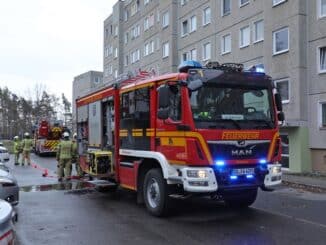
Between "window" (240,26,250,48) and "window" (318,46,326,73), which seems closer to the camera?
"window" (318,46,326,73)

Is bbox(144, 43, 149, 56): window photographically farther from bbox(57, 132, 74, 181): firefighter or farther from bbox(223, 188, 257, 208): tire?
bbox(223, 188, 257, 208): tire

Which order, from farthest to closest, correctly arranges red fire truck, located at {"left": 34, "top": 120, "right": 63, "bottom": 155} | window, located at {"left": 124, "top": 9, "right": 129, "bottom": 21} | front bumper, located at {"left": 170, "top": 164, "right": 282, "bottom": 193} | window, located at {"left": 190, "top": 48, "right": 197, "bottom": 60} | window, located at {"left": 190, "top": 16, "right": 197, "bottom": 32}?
1. window, located at {"left": 124, "top": 9, "right": 129, "bottom": 21}
2. red fire truck, located at {"left": 34, "top": 120, "right": 63, "bottom": 155}
3. window, located at {"left": 190, "top": 16, "right": 197, "bottom": 32}
4. window, located at {"left": 190, "top": 48, "right": 197, "bottom": 60}
5. front bumper, located at {"left": 170, "top": 164, "right": 282, "bottom": 193}

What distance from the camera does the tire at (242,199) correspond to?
10509 millimetres

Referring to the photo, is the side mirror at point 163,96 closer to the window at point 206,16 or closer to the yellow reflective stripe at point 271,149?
the yellow reflective stripe at point 271,149

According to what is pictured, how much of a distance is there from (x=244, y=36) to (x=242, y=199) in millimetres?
19814

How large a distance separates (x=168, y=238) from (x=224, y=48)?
24971 millimetres

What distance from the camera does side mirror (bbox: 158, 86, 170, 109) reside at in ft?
29.8

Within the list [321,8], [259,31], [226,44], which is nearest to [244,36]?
[259,31]

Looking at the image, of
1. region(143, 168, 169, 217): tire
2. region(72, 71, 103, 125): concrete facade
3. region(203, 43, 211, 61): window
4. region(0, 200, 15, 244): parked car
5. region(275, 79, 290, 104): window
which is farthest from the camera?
region(72, 71, 103, 125): concrete facade

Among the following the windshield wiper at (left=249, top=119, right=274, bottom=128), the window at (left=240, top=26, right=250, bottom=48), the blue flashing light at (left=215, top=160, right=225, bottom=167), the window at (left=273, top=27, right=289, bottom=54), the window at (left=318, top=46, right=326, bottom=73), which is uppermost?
the window at (left=240, top=26, right=250, bottom=48)

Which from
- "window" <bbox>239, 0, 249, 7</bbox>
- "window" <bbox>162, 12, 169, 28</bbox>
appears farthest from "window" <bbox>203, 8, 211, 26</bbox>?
"window" <bbox>162, 12, 169, 28</bbox>

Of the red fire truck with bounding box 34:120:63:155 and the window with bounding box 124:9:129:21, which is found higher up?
the window with bounding box 124:9:129:21

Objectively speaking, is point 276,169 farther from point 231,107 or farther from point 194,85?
point 194,85

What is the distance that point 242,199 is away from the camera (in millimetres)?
10719
